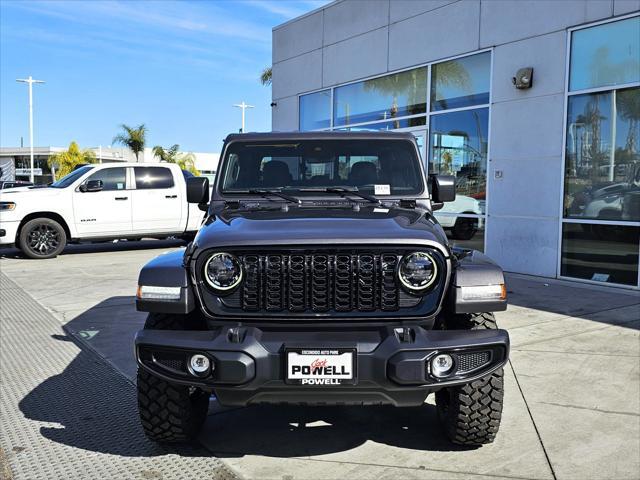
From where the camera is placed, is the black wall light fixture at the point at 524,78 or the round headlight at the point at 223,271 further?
the black wall light fixture at the point at 524,78

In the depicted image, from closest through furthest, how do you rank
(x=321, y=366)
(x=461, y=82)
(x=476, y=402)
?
1. (x=321, y=366)
2. (x=476, y=402)
3. (x=461, y=82)

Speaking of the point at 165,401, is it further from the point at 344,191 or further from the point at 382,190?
the point at 382,190

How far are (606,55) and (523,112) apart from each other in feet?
4.73

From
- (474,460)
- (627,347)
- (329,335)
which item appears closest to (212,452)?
(329,335)

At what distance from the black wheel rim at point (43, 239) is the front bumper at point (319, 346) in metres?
9.90

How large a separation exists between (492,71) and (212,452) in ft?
27.8

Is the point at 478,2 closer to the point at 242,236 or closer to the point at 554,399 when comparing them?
the point at 554,399

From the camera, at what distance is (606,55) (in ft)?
27.8

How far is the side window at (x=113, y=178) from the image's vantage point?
40.6 ft

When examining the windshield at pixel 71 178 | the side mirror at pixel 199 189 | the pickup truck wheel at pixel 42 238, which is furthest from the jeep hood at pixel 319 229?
the windshield at pixel 71 178

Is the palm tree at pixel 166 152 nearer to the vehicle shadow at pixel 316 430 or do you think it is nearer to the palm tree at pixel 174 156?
the palm tree at pixel 174 156

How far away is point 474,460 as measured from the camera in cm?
329

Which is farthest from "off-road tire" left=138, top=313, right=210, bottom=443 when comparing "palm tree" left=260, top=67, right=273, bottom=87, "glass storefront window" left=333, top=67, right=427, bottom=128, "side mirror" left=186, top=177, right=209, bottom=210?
"palm tree" left=260, top=67, right=273, bottom=87

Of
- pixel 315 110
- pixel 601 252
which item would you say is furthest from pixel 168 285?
pixel 315 110
